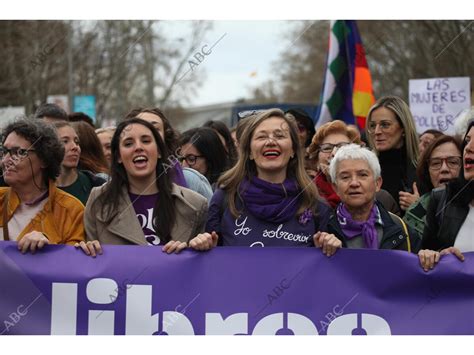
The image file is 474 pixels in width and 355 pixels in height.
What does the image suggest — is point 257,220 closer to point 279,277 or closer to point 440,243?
point 279,277

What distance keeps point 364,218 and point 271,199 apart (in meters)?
0.57

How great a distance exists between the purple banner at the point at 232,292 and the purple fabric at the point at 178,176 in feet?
2.88

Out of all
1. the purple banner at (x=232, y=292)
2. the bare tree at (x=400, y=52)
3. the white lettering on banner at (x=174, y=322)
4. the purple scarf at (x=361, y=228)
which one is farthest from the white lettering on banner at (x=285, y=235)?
the bare tree at (x=400, y=52)

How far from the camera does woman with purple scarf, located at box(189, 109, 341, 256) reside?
612cm

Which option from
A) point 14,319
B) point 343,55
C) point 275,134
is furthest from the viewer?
point 343,55

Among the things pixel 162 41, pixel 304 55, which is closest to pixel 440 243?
pixel 162 41

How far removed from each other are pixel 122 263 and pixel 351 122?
7.54 metres

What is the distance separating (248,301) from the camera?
239 inches

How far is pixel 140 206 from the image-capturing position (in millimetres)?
6387

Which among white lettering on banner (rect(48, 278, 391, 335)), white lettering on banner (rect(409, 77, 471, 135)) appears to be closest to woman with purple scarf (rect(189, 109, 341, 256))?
white lettering on banner (rect(48, 278, 391, 335))

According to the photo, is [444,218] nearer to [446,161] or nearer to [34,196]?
[446,161]

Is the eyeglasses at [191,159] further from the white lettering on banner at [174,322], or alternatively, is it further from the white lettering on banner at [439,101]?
the white lettering on banner at [439,101]

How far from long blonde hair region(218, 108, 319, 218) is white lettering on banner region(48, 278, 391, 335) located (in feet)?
2.08

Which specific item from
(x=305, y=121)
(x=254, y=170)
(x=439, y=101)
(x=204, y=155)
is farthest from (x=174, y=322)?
(x=439, y=101)
